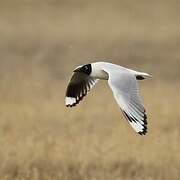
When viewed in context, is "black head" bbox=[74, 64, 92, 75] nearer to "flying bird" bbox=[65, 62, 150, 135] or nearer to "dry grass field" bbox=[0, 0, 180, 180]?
"flying bird" bbox=[65, 62, 150, 135]

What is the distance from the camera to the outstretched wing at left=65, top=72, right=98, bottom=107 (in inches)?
205

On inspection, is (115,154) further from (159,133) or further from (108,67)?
(108,67)

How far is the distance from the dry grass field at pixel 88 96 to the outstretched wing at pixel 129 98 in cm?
173

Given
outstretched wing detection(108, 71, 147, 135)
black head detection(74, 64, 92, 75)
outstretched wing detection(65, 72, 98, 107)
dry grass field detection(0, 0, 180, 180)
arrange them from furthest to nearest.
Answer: dry grass field detection(0, 0, 180, 180)
outstretched wing detection(65, 72, 98, 107)
black head detection(74, 64, 92, 75)
outstretched wing detection(108, 71, 147, 135)

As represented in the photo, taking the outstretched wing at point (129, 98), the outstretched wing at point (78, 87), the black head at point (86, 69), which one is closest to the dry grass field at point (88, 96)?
the outstretched wing at point (78, 87)

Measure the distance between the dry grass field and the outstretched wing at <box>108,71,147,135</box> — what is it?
173 centimetres

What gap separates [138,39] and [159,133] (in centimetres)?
1075

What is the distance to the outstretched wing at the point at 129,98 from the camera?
13.2 feet

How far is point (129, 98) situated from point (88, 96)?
337 inches

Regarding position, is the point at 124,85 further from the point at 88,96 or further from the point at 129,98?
the point at 88,96

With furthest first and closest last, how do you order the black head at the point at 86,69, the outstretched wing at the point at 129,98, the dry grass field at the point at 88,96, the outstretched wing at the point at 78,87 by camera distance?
1. the dry grass field at the point at 88,96
2. the outstretched wing at the point at 78,87
3. the black head at the point at 86,69
4. the outstretched wing at the point at 129,98

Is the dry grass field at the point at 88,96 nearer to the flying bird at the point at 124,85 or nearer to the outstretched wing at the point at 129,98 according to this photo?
the flying bird at the point at 124,85

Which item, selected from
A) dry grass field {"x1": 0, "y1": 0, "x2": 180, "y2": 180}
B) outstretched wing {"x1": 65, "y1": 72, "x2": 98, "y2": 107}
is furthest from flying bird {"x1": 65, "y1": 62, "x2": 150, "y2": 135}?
dry grass field {"x1": 0, "y1": 0, "x2": 180, "y2": 180}

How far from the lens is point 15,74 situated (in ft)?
46.8
